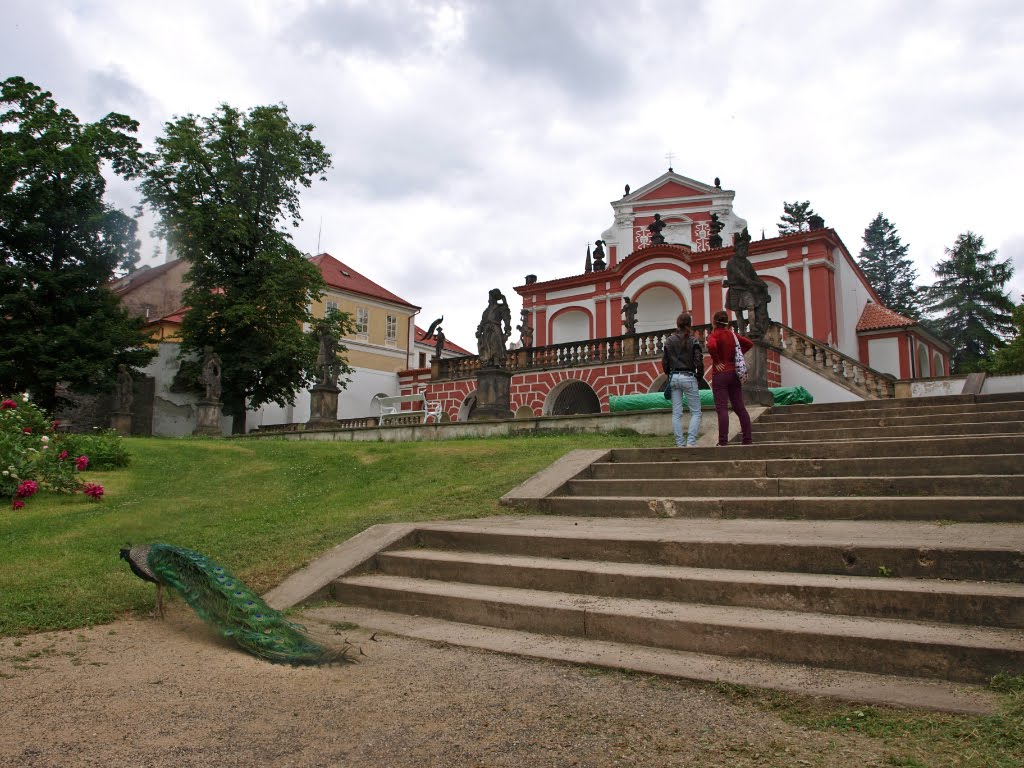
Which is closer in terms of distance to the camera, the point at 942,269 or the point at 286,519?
the point at 286,519

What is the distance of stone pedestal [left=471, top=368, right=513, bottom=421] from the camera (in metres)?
17.6

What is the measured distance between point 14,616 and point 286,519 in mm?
3201

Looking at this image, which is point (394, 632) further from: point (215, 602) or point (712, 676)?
point (712, 676)

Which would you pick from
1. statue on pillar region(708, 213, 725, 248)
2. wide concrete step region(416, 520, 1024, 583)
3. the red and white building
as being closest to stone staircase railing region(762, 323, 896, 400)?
the red and white building

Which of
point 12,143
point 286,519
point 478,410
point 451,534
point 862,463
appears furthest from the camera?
point 12,143

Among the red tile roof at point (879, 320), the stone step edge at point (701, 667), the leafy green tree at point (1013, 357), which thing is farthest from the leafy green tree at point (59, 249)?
the leafy green tree at point (1013, 357)

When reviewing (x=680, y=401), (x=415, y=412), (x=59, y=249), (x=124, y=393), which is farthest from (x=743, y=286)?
(x=59, y=249)

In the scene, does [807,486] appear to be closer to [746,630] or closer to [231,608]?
[746,630]

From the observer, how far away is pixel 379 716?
129 inches

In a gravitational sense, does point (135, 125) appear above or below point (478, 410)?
above

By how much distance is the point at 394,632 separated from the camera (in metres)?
4.79

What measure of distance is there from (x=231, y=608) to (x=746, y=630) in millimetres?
2831

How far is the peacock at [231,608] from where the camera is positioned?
4.07m

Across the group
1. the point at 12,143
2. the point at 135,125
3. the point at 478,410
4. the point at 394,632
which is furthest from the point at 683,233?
the point at 394,632
